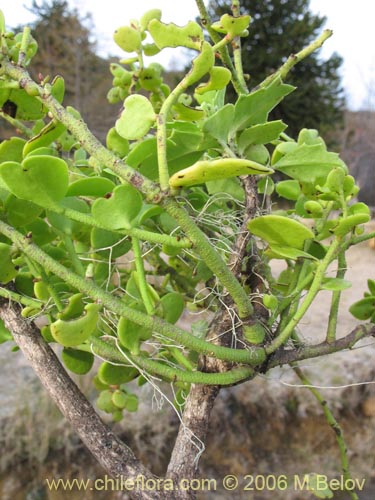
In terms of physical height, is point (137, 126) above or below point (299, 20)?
below

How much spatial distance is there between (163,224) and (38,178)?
0.37 feet

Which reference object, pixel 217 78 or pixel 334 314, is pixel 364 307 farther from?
pixel 217 78

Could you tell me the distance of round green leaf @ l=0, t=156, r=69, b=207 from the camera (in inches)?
8.1

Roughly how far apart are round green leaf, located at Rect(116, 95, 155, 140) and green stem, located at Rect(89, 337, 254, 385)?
122 mm

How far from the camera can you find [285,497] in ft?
4.46

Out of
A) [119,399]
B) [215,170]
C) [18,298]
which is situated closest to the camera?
[215,170]

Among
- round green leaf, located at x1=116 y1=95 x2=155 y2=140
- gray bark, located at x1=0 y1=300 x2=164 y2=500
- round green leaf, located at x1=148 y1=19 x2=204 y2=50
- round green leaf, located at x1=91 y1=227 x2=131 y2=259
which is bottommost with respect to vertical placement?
gray bark, located at x1=0 y1=300 x2=164 y2=500

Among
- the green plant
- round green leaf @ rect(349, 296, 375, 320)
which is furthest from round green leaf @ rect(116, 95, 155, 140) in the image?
round green leaf @ rect(349, 296, 375, 320)

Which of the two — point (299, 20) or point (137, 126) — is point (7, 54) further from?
point (299, 20)

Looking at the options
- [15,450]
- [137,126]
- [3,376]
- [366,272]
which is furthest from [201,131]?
[366,272]

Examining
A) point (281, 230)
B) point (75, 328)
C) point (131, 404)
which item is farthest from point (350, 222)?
point (131, 404)

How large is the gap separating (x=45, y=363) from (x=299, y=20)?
6.65m

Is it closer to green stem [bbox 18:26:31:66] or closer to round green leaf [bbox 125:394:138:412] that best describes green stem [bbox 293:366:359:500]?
round green leaf [bbox 125:394:138:412]

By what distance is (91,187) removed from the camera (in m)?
0.23
